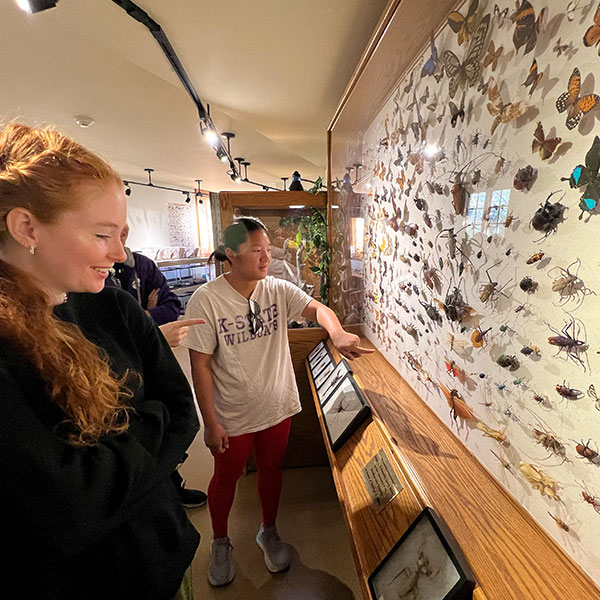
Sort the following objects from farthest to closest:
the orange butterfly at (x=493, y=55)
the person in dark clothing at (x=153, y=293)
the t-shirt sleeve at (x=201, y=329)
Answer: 1. the person in dark clothing at (x=153, y=293)
2. the t-shirt sleeve at (x=201, y=329)
3. the orange butterfly at (x=493, y=55)

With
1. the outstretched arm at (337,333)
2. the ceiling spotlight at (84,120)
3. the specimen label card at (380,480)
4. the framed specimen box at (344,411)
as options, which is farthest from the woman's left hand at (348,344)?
the ceiling spotlight at (84,120)

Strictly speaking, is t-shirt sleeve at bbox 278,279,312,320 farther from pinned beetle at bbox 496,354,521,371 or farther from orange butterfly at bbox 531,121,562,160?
orange butterfly at bbox 531,121,562,160

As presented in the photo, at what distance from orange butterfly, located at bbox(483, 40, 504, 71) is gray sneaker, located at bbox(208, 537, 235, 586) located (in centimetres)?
206

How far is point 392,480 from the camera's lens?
2.90ft

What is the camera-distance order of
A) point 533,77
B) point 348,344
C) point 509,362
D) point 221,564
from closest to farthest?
point 533,77 → point 509,362 → point 348,344 → point 221,564

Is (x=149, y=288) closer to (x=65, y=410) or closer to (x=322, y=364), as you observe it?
(x=322, y=364)

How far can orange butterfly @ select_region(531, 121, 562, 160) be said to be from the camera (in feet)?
1.96

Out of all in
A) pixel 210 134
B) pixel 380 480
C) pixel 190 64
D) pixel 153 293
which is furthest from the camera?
pixel 210 134

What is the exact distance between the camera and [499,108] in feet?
2.40

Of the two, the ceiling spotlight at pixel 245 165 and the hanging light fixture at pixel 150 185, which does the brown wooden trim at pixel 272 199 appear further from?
the hanging light fixture at pixel 150 185

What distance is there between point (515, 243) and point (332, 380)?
103cm

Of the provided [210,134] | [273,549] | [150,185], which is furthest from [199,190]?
[273,549]

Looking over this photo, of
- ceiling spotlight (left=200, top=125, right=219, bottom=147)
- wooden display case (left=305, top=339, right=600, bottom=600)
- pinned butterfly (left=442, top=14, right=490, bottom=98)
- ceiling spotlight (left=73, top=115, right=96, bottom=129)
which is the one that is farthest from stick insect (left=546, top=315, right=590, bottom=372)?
ceiling spotlight (left=73, top=115, right=96, bottom=129)

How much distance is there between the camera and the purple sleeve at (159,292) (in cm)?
199
